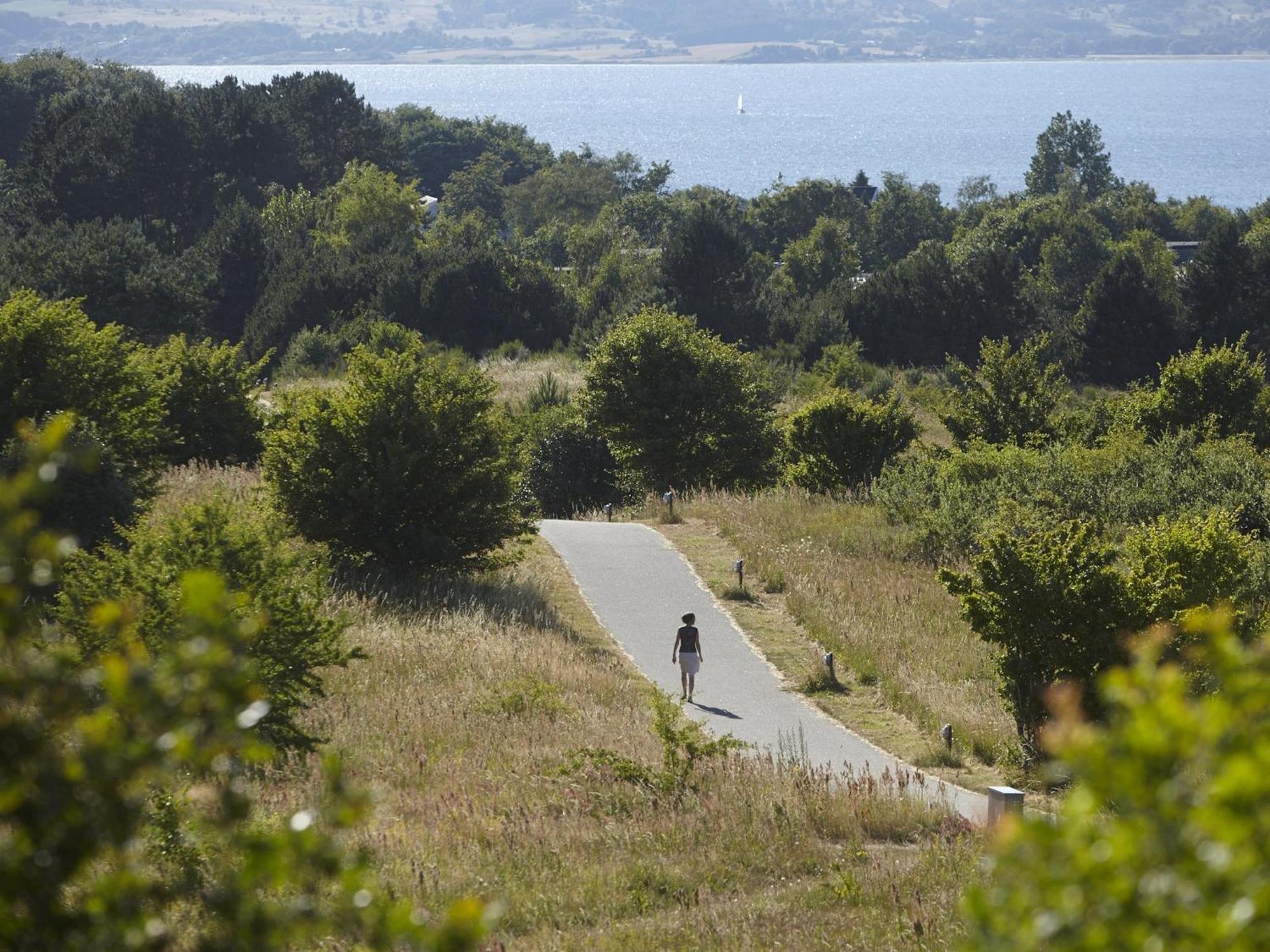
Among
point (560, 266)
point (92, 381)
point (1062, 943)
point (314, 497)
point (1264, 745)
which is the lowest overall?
point (560, 266)

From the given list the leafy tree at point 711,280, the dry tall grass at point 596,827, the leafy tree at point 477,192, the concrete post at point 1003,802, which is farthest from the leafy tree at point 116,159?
the concrete post at point 1003,802

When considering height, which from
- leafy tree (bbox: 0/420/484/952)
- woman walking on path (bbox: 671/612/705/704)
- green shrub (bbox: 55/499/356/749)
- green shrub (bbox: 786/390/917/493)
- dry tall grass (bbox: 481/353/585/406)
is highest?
leafy tree (bbox: 0/420/484/952)

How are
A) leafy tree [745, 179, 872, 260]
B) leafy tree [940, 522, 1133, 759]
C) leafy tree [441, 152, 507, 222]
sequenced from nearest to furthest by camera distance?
leafy tree [940, 522, 1133, 759] < leafy tree [745, 179, 872, 260] < leafy tree [441, 152, 507, 222]

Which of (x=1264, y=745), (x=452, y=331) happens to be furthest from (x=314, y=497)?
(x=452, y=331)

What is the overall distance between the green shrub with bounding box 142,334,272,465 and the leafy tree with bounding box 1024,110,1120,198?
92.0 m

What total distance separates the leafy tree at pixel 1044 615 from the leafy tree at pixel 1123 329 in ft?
165

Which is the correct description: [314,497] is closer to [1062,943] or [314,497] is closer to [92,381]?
[92,381]

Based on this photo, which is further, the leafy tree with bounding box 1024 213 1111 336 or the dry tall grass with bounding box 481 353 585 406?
the leafy tree with bounding box 1024 213 1111 336

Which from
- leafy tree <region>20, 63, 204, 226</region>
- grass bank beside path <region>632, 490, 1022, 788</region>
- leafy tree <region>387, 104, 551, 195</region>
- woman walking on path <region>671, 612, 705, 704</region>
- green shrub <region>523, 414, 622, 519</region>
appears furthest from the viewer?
leafy tree <region>387, 104, 551, 195</region>

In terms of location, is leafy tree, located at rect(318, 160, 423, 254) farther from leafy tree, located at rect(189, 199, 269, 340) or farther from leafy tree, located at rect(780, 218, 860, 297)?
leafy tree, located at rect(780, 218, 860, 297)

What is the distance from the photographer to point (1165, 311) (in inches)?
2421

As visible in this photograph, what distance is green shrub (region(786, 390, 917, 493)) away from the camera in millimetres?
28734

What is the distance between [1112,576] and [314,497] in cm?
994

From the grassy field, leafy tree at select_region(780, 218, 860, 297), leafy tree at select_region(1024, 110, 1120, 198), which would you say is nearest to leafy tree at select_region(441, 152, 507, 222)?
leafy tree at select_region(780, 218, 860, 297)
